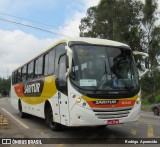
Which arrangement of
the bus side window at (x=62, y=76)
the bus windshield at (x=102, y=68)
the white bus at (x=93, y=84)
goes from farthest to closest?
1. the bus side window at (x=62, y=76)
2. the bus windshield at (x=102, y=68)
3. the white bus at (x=93, y=84)

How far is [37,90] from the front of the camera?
15.6 meters

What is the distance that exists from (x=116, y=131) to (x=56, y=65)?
3204 mm

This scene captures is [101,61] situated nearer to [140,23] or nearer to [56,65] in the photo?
[56,65]

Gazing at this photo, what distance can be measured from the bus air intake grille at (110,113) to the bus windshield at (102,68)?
0.63 meters

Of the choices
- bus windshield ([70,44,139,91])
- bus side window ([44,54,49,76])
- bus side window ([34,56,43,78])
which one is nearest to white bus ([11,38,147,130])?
bus windshield ([70,44,139,91])

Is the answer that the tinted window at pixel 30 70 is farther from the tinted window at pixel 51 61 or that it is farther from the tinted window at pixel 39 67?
the tinted window at pixel 51 61

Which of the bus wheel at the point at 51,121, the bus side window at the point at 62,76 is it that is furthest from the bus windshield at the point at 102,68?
the bus wheel at the point at 51,121

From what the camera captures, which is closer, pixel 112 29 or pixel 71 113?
pixel 71 113

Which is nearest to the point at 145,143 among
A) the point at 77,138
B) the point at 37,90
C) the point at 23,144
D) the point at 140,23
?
the point at 77,138

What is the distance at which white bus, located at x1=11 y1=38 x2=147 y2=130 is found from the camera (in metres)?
10.8

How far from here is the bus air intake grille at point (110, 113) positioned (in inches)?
427

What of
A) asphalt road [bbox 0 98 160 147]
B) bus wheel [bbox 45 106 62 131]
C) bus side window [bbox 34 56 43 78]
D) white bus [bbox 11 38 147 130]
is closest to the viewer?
white bus [bbox 11 38 147 130]

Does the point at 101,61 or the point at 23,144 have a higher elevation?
the point at 101,61

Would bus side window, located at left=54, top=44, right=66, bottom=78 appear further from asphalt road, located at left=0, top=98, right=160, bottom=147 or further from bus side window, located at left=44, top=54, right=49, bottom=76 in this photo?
asphalt road, located at left=0, top=98, right=160, bottom=147
